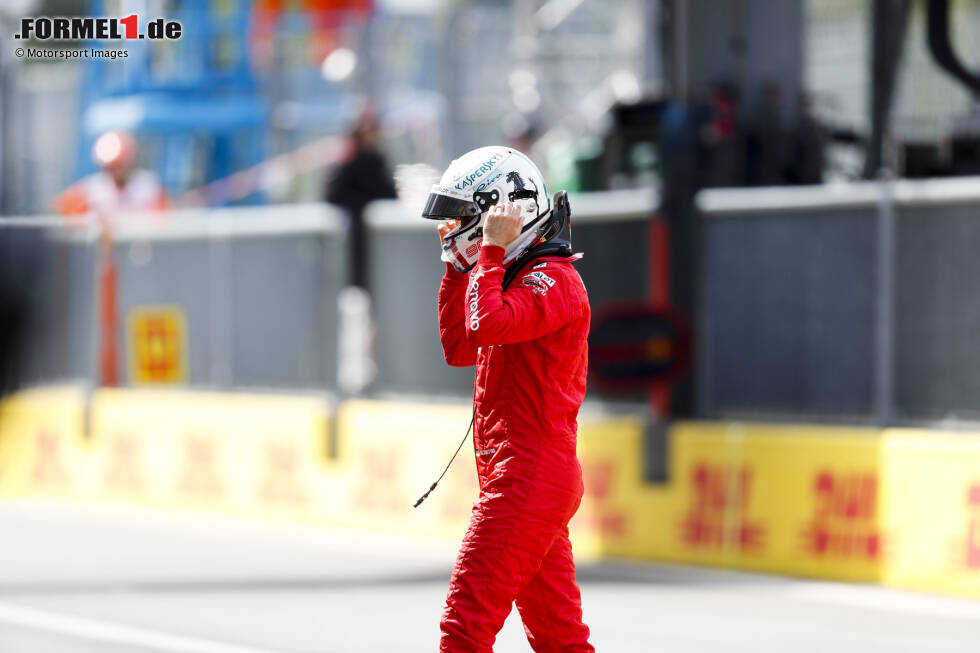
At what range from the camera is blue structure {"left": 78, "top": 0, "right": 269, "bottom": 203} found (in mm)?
23531

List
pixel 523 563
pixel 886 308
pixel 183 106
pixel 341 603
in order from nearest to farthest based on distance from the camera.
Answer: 1. pixel 523 563
2. pixel 341 603
3. pixel 886 308
4. pixel 183 106

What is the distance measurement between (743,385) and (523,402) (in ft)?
18.6

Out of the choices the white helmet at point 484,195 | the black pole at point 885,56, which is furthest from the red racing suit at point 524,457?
the black pole at point 885,56

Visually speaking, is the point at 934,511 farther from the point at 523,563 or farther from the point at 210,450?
the point at 210,450

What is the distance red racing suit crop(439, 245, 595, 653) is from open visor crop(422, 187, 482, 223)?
0.18 metres

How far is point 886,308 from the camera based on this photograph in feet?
34.3

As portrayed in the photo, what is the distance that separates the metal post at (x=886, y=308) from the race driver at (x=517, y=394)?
4752 mm

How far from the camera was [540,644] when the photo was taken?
19.6 feet

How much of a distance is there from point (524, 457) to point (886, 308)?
5105mm

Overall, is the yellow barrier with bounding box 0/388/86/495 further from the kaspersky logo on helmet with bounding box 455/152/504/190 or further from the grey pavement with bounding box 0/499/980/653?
the kaspersky logo on helmet with bounding box 455/152/504/190

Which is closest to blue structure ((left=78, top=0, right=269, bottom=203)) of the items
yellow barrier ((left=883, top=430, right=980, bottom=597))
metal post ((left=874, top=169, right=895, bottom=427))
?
metal post ((left=874, top=169, right=895, bottom=427))

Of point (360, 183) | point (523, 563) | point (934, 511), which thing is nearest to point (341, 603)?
point (934, 511)

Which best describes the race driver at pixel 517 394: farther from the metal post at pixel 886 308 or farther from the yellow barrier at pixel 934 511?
the metal post at pixel 886 308

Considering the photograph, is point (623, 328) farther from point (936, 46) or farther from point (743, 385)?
point (936, 46)
